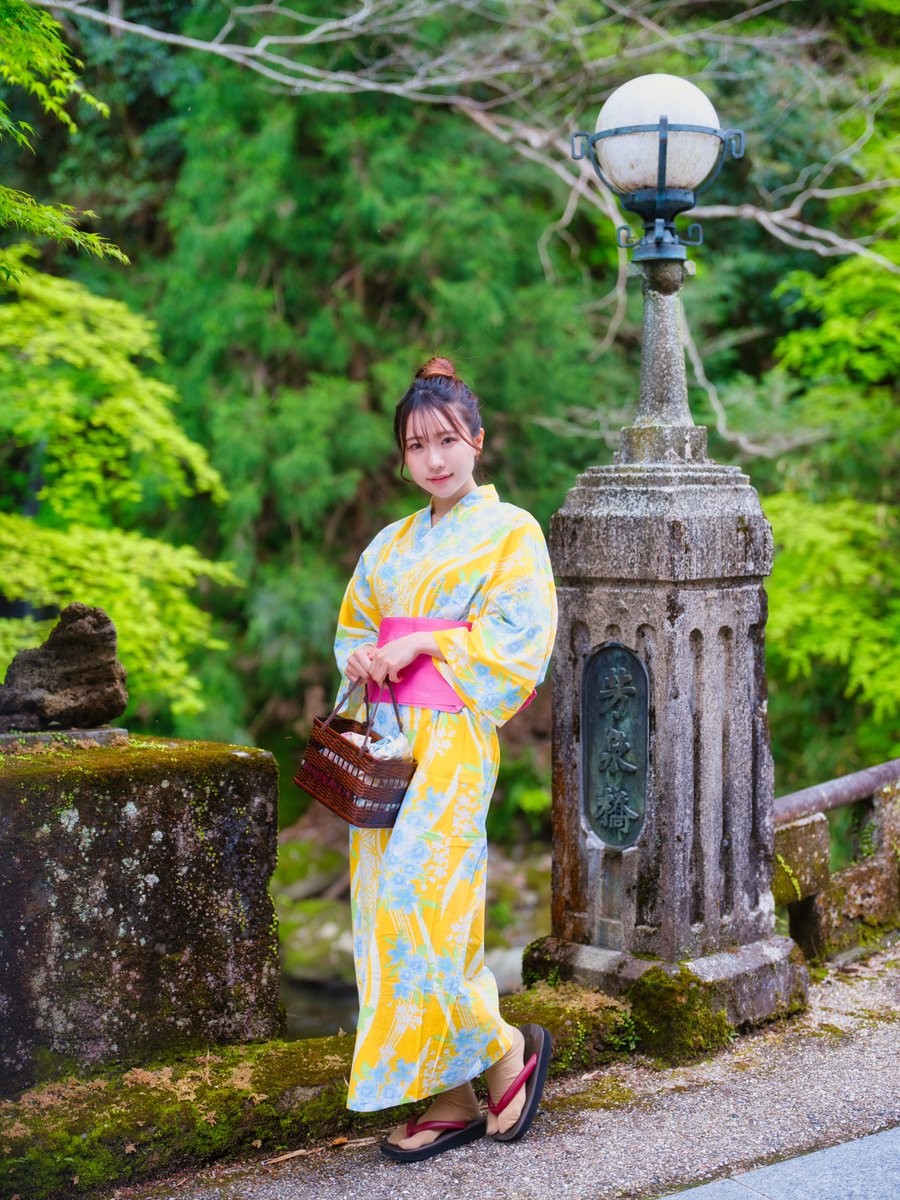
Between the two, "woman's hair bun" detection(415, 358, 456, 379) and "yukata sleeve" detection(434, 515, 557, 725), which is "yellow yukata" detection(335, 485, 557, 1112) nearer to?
"yukata sleeve" detection(434, 515, 557, 725)

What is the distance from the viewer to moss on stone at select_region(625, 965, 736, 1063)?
3.14 metres

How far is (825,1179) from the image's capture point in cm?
245

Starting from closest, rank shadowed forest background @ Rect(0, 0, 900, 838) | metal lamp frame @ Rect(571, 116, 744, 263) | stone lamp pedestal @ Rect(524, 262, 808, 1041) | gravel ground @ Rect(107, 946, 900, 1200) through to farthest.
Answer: gravel ground @ Rect(107, 946, 900, 1200) < stone lamp pedestal @ Rect(524, 262, 808, 1041) < metal lamp frame @ Rect(571, 116, 744, 263) < shadowed forest background @ Rect(0, 0, 900, 838)

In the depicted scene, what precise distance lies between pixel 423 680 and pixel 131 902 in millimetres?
784

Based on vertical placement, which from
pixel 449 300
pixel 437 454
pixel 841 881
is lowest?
pixel 841 881

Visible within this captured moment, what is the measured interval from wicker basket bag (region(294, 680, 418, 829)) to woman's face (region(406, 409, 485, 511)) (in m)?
0.56

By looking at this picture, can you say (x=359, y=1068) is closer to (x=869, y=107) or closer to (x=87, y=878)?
(x=87, y=878)

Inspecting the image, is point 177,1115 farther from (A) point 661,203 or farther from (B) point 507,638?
(A) point 661,203

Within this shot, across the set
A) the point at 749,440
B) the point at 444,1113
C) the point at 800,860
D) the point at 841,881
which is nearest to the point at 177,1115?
the point at 444,1113

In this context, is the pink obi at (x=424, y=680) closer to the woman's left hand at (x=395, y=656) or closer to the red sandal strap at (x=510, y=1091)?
the woman's left hand at (x=395, y=656)

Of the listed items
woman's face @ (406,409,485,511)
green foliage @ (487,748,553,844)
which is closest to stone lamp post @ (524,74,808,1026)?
woman's face @ (406,409,485,511)

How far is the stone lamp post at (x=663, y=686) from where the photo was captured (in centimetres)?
322

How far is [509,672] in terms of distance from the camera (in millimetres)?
A: 2660

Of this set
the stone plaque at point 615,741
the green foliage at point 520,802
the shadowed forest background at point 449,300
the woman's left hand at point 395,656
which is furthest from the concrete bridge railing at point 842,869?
the green foliage at point 520,802
